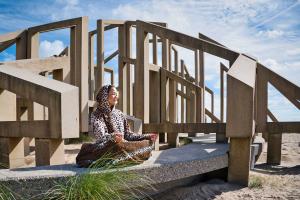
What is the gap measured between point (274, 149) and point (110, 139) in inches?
→ 265

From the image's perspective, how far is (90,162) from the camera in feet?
17.3

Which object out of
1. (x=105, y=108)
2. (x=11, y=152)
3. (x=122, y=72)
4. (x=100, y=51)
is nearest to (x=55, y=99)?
(x=105, y=108)

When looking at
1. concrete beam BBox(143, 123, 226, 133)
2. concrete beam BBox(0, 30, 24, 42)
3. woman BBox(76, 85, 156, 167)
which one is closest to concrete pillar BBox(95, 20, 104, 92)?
concrete beam BBox(0, 30, 24, 42)

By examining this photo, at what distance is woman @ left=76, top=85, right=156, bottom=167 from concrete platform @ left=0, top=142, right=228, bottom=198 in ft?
0.58

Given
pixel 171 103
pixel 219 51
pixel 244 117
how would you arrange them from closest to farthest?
pixel 244 117, pixel 219 51, pixel 171 103

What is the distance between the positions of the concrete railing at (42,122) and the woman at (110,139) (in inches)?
17.8

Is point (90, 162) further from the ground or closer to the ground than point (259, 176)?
further from the ground

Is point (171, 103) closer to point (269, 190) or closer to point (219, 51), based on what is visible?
point (219, 51)

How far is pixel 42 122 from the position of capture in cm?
610

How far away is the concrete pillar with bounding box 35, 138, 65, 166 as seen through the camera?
617 centimetres

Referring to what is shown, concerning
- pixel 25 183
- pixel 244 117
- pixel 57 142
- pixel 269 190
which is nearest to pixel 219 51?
pixel 244 117

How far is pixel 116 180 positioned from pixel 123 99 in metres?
8.95

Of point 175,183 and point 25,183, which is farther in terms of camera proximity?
point 175,183

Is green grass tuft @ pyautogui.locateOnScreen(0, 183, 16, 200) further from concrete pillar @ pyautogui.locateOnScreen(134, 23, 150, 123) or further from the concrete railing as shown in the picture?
concrete pillar @ pyautogui.locateOnScreen(134, 23, 150, 123)
